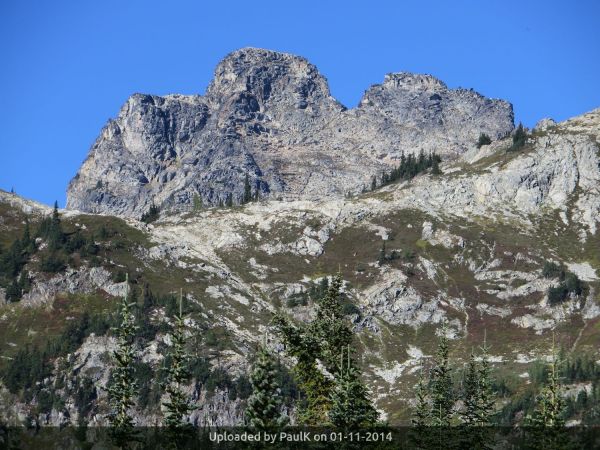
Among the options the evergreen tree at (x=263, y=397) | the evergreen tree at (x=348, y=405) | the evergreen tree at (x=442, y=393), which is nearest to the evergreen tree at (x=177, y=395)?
the evergreen tree at (x=263, y=397)

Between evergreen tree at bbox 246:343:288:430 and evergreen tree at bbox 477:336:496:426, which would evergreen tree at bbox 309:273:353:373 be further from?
evergreen tree at bbox 246:343:288:430

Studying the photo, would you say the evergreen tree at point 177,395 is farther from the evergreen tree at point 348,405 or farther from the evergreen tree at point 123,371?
the evergreen tree at point 348,405

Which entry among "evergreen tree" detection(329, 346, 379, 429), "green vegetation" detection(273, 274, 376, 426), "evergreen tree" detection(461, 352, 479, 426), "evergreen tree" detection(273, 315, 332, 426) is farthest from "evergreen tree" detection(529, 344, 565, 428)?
"evergreen tree" detection(273, 315, 332, 426)

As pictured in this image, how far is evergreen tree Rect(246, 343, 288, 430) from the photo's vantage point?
5800 centimetres

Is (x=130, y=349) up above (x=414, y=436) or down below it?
above

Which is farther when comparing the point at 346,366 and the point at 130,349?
the point at 346,366

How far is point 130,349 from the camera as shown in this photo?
61.3 m

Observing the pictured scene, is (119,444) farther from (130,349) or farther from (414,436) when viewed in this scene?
(414,436)

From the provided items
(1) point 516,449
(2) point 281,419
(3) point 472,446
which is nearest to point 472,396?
(3) point 472,446

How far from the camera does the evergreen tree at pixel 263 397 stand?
2283 inches

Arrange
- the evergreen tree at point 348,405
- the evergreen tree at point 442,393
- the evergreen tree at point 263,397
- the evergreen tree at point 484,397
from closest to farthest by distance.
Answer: the evergreen tree at point 263,397
the evergreen tree at point 348,405
the evergreen tree at point 484,397
the evergreen tree at point 442,393

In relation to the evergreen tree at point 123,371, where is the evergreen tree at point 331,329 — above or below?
above

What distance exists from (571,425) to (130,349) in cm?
15928

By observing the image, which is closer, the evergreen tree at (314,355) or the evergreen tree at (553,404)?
the evergreen tree at (314,355)
